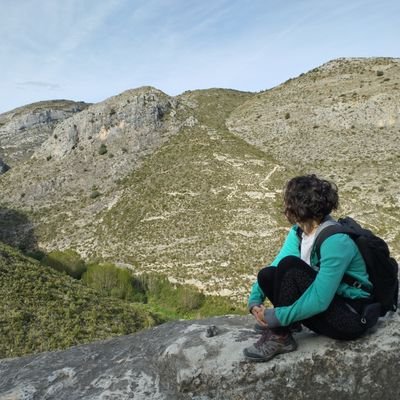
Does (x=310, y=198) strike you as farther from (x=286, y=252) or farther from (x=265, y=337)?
(x=265, y=337)

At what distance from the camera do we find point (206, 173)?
187ft

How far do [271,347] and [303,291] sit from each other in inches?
41.9

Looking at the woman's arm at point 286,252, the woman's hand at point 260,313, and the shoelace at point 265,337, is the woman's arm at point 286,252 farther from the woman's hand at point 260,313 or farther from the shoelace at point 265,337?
the shoelace at point 265,337

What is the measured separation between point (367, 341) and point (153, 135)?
6610 cm

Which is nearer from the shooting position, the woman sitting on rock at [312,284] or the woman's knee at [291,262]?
the woman sitting on rock at [312,284]

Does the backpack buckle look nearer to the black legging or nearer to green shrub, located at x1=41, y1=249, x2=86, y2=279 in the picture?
the black legging

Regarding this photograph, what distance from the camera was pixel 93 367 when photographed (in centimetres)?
820

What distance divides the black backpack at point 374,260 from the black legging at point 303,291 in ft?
1.03

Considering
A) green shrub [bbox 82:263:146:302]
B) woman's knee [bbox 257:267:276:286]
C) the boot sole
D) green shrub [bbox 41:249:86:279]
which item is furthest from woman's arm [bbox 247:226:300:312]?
green shrub [bbox 41:249:86:279]

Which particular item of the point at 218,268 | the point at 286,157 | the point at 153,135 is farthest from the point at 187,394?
the point at 153,135

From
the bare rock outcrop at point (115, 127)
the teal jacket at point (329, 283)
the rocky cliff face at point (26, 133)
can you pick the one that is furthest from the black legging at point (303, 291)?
the rocky cliff face at point (26, 133)

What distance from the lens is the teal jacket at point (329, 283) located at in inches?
217

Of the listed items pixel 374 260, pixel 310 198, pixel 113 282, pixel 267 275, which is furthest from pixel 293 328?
pixel 113 282

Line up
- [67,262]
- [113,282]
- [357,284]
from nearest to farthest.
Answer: [357,284], [113,282], [67,262]
